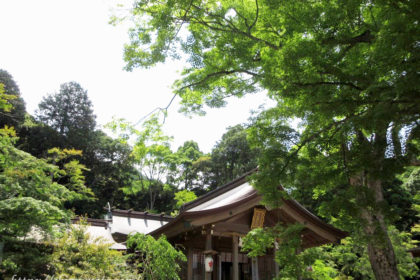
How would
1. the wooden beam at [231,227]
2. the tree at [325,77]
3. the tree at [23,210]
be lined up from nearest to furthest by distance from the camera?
the tree at [325,77] → the tree at [23,210] → the wooden beam at [231,227]

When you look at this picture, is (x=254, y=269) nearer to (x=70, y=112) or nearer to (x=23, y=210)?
(x=23, y=210)

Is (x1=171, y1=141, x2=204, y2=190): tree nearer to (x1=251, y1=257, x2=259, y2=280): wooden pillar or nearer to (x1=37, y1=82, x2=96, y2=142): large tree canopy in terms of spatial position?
(x1=37, y1=82, x2=96, y2=142): large tree canopy

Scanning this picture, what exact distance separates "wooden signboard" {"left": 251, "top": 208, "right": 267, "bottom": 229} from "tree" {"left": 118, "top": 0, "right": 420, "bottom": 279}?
12.0ft

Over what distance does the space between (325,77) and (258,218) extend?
6.18m

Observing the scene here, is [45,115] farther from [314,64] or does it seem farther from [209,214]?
[314,64]

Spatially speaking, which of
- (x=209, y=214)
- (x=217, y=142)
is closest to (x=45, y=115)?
(x=217, y=142)

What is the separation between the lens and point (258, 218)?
357 inches

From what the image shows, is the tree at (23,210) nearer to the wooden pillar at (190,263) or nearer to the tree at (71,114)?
the wooden pillar at (190,263)

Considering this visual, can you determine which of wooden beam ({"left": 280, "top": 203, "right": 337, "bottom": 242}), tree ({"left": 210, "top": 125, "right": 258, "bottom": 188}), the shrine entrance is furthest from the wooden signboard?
tree ({"left": 210, "top": 125, "right": 258, "bottom": 188})

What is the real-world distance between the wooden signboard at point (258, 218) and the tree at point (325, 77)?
366 cm

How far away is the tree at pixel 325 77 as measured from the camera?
309 cm

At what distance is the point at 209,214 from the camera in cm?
756

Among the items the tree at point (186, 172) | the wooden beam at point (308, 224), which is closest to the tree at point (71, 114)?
the tree at point (186, 172)

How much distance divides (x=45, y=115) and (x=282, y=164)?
2763cm
